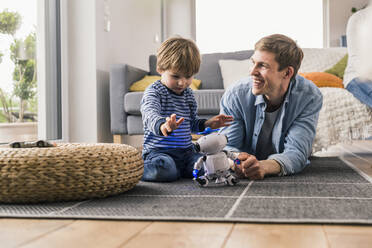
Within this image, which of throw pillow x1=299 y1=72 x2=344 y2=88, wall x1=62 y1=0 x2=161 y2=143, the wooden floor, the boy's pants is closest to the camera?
the wooden floor

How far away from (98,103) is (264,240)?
2.30 m

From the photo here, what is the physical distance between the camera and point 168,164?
158cm

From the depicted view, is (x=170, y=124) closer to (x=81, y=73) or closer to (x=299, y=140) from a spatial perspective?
(x=299, y=140)

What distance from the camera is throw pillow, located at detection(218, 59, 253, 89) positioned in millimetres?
3188

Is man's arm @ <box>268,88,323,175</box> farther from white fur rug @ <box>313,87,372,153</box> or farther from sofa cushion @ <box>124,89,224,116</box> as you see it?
sofa cushion @ <box>124,89,224,116</box>

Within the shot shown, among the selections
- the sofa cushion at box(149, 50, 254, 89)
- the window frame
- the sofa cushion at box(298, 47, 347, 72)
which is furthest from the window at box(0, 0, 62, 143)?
the sofa cushion at box(298, 47, 347, 72)

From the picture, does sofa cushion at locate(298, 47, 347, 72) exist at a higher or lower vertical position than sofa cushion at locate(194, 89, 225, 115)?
higher

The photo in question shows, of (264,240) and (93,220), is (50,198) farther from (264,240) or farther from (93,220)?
(264,240)

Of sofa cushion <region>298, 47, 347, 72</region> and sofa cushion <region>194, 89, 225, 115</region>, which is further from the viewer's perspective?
sofa cushion <region>298, 47, 347, 72</region>

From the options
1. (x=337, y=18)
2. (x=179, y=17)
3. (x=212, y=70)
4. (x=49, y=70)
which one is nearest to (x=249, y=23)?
(x=179, y=17)

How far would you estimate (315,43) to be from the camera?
6113 mm

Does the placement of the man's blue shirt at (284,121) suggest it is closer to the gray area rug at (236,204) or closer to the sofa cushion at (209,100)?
the gray area rug at (236,204)

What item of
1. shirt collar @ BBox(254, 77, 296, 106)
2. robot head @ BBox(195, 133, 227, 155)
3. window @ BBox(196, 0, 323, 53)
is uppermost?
window @ BBox(196, 0, 323, 53)

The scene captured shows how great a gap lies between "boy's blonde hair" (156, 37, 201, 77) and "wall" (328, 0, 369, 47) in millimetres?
5016
